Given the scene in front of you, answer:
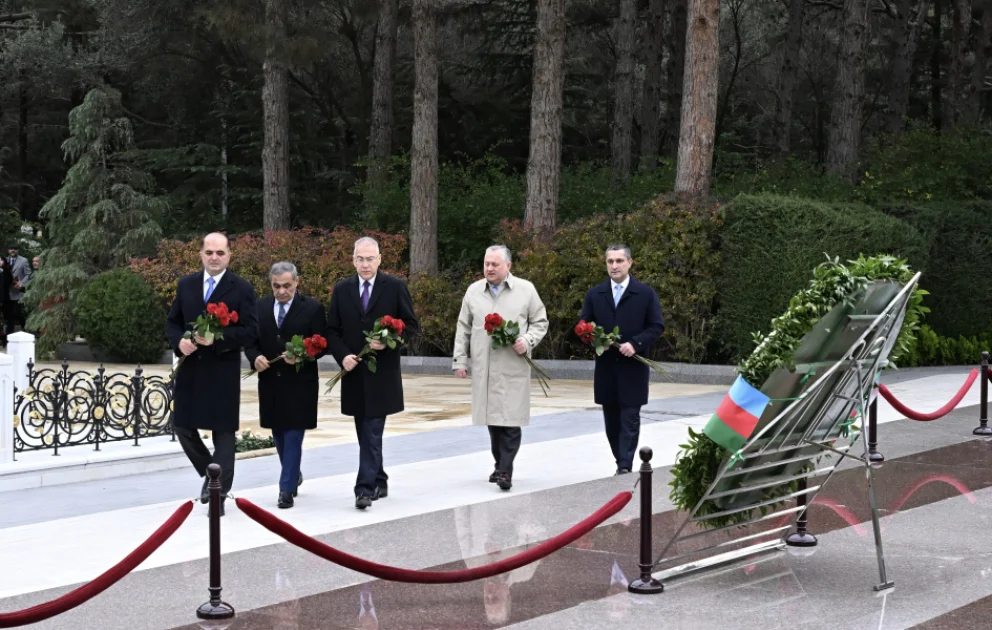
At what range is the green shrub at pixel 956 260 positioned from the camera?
2239 cm

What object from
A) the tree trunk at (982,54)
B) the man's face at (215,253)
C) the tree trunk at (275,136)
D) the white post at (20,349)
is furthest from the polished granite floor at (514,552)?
the tree trunk at (982,54)

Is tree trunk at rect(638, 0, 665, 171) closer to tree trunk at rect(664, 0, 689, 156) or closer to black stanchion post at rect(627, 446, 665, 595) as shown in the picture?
tree trunk at rect(664, 0, 689, 156)

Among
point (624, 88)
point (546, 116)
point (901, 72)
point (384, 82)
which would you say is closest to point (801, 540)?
point (546, 116)

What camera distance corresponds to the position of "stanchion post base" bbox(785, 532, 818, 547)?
316 inches

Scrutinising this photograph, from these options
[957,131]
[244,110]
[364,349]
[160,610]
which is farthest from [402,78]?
[160,610]

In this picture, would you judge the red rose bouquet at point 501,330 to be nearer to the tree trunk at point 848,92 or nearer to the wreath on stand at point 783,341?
the wreath on stand at point 783,341

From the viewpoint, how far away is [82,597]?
18.9 feet

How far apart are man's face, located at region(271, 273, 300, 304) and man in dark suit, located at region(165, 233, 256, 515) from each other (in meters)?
0.30

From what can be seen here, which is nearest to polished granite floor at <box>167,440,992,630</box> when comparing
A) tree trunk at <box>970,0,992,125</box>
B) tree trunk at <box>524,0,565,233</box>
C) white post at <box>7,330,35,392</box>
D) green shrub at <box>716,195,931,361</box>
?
Result: white post at <box>7,330,35,392</box>

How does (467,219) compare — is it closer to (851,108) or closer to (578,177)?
(578,177)

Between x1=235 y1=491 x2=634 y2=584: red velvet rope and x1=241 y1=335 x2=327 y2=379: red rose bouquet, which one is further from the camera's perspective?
x1=241 y1=335 x2=327 y2=379: red rose bouquet

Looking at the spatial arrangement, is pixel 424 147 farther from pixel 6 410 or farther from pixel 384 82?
pixel 6 410

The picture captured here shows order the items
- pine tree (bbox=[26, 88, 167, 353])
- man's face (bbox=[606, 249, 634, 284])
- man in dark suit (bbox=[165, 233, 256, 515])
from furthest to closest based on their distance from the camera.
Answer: pine tree (bbox=[26, 88, 167, 353])
man's face (bbox=[606, 249, 634, 284])
man in dark suit (bbox=[165, 233, 256, 515])

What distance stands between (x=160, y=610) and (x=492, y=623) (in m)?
1.66
